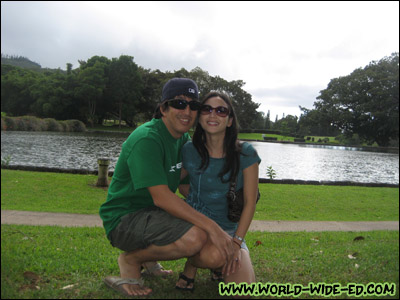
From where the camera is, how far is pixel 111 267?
10.3 feet

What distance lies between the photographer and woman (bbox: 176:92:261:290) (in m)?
2.63

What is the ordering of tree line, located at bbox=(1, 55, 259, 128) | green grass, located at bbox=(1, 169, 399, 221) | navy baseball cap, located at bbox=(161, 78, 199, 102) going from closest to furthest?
navy baseball cap, located at bbox=(161, 78, 199, 102)
green grass, located at bbox=(1, 169, 399, 221)
tree line, located at bbox=(1, 55, 259, 128)

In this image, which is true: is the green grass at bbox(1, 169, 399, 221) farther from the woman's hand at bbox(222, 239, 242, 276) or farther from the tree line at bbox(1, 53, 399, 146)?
the woman's hand at bbox(222, 239, 242, 276)

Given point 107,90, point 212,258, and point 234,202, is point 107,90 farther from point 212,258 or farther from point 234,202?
point 212,258

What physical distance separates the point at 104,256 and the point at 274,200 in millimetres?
5687

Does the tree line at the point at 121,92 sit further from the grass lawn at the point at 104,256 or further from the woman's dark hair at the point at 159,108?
the woman's dark hair at the point at 159,108

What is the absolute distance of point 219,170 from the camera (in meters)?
2.65

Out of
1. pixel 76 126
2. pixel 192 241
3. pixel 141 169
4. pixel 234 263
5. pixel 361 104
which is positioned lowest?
pixel 234 263

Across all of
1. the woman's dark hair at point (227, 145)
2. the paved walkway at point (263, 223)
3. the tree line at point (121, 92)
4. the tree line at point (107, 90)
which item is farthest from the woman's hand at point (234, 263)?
the tree line at point (107, 90)

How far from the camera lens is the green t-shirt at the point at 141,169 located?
232 cm

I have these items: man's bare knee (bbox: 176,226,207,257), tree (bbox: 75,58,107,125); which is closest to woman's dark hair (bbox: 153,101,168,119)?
man's bare knee (bbox: 176,226,207,257)

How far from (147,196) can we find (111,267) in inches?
42.8

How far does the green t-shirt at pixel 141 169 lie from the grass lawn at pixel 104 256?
67 cm

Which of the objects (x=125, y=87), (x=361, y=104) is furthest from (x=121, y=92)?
(x=361, y=104)
